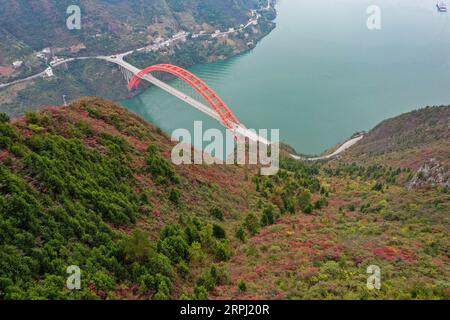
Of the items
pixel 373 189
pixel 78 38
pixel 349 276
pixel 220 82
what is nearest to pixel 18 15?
pixel 78 38

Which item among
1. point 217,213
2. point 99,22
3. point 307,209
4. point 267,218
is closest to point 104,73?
point 99,22

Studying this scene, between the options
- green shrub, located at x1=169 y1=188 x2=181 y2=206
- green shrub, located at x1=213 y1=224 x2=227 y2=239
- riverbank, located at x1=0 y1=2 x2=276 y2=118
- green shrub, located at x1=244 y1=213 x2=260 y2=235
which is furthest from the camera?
riverbank, located at x1=0 y1=2 x2=276 y2=118

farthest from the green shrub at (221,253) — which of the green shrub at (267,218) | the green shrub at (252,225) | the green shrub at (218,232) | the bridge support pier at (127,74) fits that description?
the bridge support pier at (127,74)

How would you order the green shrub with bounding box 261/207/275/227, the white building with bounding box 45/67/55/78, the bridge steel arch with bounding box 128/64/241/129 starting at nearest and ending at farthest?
the green shrub with bounding box 261/207/275/227 < the bridge steel arch with bounding box 128/64/241/129 < the white building with bounding box 45/67/55/78

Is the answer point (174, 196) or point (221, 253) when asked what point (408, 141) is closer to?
point (174, 196)

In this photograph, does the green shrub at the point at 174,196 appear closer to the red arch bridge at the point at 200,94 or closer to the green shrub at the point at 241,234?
the green shrub at the point at 241,234

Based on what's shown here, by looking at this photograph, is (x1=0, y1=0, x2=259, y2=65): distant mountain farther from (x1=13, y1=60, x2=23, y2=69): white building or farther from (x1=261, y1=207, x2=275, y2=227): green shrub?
(x1=261, y1=207, x2=275, y2=227): green shrub

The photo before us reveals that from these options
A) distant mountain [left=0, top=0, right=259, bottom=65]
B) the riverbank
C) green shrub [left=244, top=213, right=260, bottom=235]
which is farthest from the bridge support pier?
green shrub [left=244, top=213, right=260, bottom=235]
